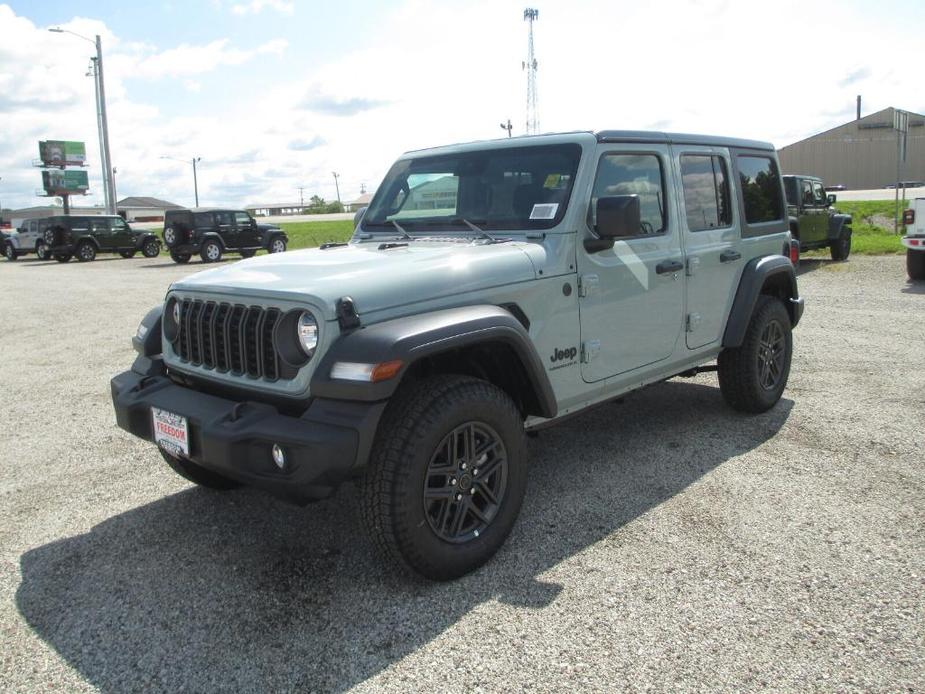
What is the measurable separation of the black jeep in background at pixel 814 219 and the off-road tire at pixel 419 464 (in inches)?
488

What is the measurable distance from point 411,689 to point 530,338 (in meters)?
1.56

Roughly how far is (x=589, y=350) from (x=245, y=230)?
2326cm

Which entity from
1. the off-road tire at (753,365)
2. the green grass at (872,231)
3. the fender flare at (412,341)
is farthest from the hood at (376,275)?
the green grass at (872,231)

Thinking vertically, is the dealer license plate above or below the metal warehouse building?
below

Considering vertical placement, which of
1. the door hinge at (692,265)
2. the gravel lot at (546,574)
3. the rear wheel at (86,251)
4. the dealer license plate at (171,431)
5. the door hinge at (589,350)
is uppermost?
the rear wheel at (86,251)

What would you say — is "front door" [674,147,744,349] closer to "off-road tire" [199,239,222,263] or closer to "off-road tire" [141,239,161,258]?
"off-road tire" [199,239,222,263]

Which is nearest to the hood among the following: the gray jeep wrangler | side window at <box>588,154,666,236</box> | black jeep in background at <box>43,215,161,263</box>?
the gray jeep wrangler

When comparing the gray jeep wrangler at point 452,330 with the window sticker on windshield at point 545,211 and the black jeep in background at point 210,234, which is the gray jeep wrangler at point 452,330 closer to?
the window sticker on windshield at point 545,211

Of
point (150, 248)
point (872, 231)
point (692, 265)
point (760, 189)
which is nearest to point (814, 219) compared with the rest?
point (872, 231)

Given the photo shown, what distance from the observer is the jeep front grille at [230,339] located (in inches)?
122

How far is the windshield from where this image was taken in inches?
154

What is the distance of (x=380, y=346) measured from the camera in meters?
2.83

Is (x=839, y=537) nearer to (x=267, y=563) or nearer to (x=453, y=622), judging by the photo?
(x=453, y=622)

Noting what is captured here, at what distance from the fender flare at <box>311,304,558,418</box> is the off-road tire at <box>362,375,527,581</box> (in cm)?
15
